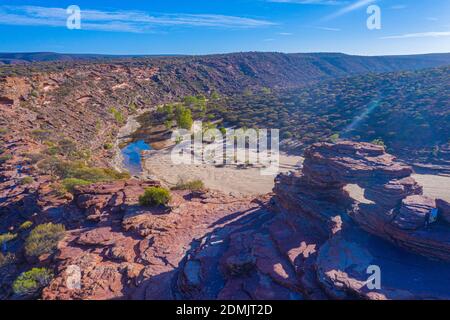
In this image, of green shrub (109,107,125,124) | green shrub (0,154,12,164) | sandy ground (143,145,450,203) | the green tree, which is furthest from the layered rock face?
green shrub (109,107,125,124)

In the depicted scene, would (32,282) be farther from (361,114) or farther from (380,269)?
(361,114)

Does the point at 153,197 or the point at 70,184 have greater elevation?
the point at 70,184

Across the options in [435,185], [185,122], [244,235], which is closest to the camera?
[244,235]

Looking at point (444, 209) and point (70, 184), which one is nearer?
point (444, 209)

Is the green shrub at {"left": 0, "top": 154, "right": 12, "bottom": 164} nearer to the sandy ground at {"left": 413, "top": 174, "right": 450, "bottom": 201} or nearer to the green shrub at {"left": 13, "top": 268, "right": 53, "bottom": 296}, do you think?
the green shrub at {"left": 13, "top": 268, "right": 53, "bottom": 296}

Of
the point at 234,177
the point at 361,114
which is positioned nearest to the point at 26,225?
the point at 234,177
